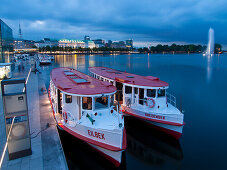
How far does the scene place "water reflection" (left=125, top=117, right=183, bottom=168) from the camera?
1168cm

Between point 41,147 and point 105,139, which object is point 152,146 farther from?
point 41,147

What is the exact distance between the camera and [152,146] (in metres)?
13.0

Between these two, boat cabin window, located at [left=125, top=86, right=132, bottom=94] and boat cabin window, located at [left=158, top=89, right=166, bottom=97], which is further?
boat cabin window, located at [left=125, top=86, right=132, bottom=94]

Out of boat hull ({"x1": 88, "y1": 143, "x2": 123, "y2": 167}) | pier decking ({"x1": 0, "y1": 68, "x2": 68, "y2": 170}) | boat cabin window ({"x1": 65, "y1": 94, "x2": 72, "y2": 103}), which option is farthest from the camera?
boat cabin window ({"x1": 65, "y1": 94, "x2": 72, "y2": 103})

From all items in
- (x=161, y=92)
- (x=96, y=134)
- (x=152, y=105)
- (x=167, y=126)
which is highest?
(x=161, y=92)

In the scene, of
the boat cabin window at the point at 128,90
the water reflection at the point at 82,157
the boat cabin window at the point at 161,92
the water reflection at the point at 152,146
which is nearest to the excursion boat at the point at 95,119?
the water reflection at the point at 82,157

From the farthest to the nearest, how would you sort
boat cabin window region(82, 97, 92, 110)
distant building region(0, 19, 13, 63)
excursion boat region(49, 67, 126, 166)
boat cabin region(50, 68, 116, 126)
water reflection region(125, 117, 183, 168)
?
distant building region(0, 19, 13, 63) → water reflection region(125, 117, 183, 168) → boat cabin window region(82, 97, 92, 110) → boat cabin region(50, 68, 116, 126) → excursion boat region(49, 67, 126, 166)

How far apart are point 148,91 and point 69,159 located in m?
7.61

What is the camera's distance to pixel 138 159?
38.4ft

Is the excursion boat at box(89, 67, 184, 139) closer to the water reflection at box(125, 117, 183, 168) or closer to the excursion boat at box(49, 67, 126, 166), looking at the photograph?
the water reflection at box(125, 117, 183, 168)

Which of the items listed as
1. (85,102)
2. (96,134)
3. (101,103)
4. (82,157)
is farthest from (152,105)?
(82,157)

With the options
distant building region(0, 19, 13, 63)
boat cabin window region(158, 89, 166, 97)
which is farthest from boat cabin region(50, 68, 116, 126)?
distant building region(0, 19, 13, 63)

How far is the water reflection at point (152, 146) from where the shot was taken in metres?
11.7

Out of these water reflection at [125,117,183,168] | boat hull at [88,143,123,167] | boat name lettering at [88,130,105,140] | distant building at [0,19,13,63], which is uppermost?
distant building at [0,19,13,63]
